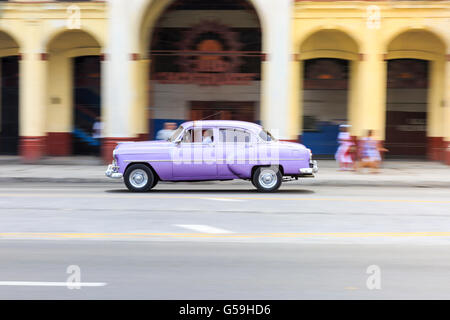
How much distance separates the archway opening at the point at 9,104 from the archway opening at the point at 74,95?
1.65 meters

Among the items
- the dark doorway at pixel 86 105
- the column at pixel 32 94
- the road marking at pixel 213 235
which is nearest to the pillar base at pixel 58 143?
the dark doorway at pixel 86 105

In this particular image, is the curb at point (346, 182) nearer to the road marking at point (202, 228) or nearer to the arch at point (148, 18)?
the arch at point (148, 18)

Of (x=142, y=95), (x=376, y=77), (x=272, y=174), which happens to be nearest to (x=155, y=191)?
(x=272, y=174)

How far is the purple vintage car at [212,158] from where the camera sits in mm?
13945

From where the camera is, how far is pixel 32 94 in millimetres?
22281

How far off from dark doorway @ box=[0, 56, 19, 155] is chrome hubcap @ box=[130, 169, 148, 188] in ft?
41.2

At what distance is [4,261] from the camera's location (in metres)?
6.93

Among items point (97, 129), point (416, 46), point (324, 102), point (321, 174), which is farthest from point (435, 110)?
point (97, 129)

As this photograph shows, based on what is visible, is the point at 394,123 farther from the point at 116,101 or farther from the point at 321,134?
the point at 116,101

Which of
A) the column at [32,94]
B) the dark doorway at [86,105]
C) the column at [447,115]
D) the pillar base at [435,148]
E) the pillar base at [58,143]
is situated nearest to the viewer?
the column at [447,115]

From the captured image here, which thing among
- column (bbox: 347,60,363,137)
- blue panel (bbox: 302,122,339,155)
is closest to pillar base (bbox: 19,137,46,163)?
blue panel (bbox: 302,122,339,155)

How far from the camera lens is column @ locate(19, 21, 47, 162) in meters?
22.1

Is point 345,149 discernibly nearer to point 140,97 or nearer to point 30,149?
point 140,97

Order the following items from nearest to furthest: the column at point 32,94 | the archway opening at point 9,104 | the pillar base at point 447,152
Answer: the pillar base at point 447,152 < the column at point 32,94 < the archway opening at point 9,104
